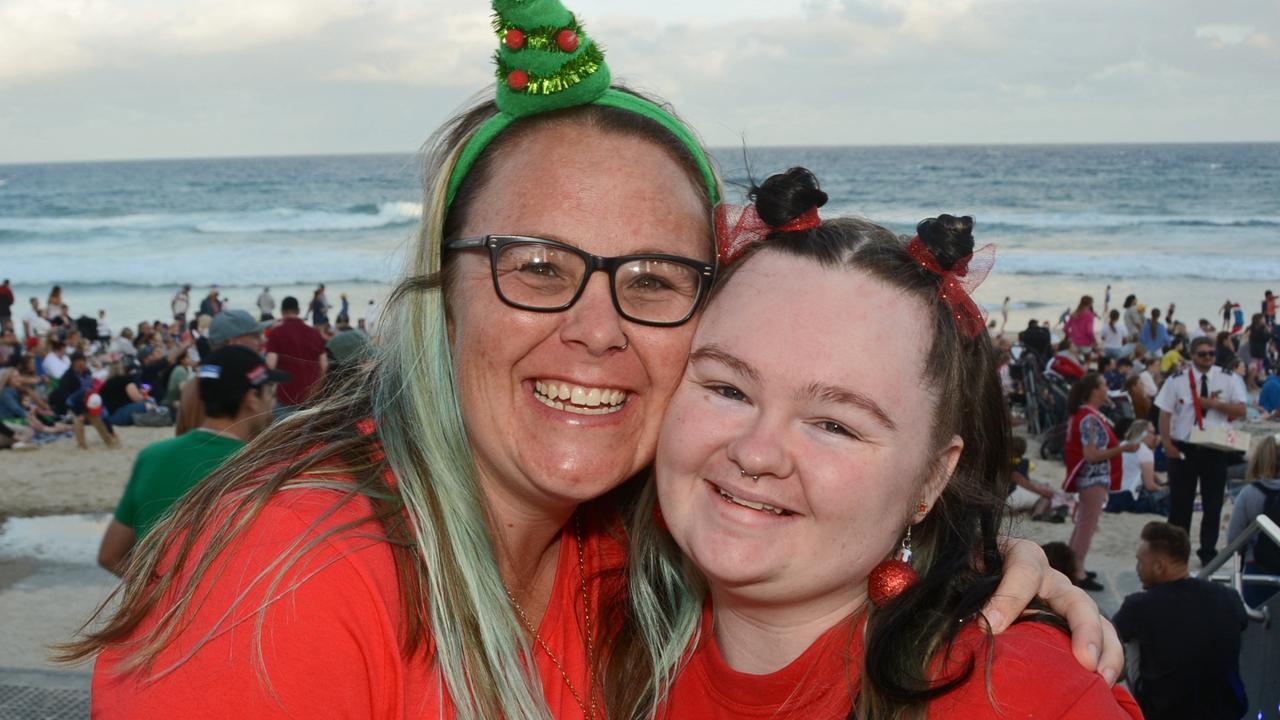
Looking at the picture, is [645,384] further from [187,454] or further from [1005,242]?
[1005,242]

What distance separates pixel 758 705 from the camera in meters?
2.02

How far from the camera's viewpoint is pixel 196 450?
4.65 metres

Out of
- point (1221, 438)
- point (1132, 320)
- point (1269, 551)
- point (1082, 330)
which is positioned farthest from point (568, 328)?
point (1132, 320)

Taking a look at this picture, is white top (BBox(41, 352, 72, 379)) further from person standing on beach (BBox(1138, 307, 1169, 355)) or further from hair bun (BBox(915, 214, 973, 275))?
person standing on beach (BBox(1138, 307, 1169, 355))

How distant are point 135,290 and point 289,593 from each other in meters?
35.0

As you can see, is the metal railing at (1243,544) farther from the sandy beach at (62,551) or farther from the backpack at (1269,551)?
the sandy beach at (62,551)

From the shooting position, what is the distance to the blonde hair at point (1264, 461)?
7496 mm

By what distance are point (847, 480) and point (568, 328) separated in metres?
0.58

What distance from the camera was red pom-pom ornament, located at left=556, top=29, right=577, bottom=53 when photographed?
200cm

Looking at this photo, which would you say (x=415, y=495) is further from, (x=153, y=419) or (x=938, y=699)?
(x=153, y=419)

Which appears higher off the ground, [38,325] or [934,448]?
[934,448]

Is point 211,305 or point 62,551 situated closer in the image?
point 62,551

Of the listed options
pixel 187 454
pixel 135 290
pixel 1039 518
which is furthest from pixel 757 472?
pixel 135 290

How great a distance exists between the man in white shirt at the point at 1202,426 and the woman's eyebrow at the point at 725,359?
8539 mm
